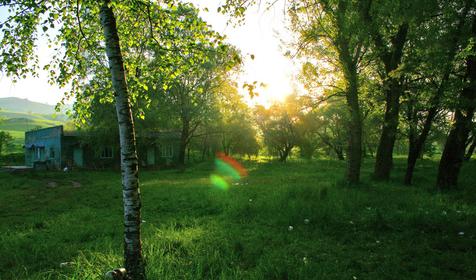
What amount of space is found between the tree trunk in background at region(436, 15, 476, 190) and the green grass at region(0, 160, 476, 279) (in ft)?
3.95

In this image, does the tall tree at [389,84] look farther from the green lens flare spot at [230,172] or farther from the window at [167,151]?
the window at [167,151]

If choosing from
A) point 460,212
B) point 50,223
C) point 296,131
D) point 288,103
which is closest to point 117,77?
point 50,223

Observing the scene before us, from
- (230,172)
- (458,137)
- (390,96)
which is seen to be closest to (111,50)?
(458,137)

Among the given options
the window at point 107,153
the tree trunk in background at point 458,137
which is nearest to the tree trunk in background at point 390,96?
the tree trunk in background at point 458,137

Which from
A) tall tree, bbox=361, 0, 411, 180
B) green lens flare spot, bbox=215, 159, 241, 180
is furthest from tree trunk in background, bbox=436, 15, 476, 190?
green lens flare spot, bbox=215, 159, 241, 180

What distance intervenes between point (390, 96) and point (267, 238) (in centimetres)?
1266

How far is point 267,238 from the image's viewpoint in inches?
299

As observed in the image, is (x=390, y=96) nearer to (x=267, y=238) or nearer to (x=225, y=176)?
(x=267, y=238)

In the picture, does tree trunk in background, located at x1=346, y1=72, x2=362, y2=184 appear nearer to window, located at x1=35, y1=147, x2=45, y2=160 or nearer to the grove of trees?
the grove of trees

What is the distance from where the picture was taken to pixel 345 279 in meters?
5.26

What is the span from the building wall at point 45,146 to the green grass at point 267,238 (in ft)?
85.9

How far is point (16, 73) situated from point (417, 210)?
1032cm

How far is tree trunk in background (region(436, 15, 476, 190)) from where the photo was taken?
1097cm

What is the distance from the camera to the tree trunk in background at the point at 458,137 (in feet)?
36.0
